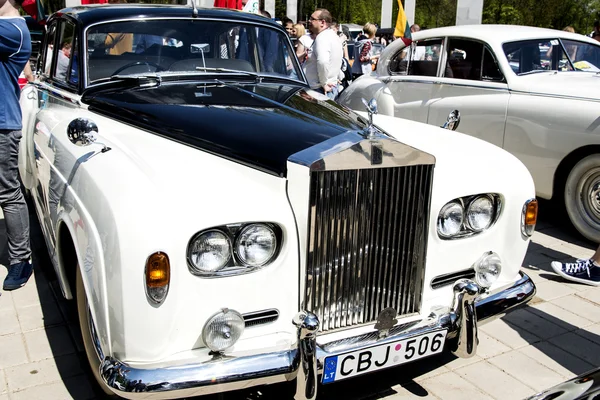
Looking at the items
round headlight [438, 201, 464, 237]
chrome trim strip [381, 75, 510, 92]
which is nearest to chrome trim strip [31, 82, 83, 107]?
round headlight [438, 201, 464, 237]

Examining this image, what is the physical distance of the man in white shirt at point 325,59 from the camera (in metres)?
6.98

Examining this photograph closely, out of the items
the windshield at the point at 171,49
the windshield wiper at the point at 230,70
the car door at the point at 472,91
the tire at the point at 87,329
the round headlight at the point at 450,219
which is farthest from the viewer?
the car door at the point at 472,91

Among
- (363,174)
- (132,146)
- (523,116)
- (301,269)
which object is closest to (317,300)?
(301,269)

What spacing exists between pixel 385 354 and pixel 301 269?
0.54 m

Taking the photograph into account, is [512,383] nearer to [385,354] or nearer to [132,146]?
[385,354]

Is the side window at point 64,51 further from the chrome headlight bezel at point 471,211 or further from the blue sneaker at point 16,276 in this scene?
the chrome headlight bezel at point 471,211

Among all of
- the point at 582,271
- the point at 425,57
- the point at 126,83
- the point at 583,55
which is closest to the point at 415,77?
the point at 425,57

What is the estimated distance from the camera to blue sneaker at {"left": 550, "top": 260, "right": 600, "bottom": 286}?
4488 mm

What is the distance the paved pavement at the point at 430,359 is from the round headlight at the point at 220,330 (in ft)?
2.26

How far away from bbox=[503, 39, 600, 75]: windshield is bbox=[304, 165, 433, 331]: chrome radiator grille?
3.94 m

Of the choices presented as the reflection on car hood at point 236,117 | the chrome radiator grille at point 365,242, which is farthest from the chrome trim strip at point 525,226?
the reflection on car hood at point 236,117

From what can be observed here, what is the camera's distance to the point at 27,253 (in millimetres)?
4148

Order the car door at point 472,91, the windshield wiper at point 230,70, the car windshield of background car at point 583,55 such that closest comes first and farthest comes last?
the windshield wiper at point 230,70 < the car door at point 472,91 < the car windshield of background car at point 583,55

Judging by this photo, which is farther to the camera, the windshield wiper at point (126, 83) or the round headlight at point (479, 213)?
the windshield wiper at point (126, 83)
